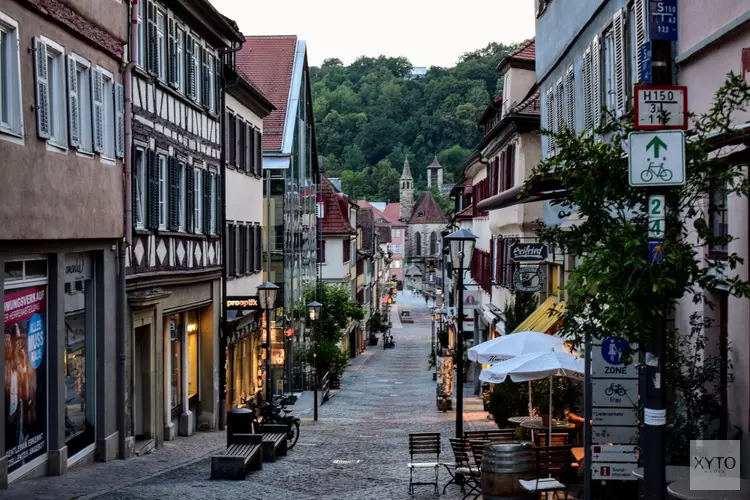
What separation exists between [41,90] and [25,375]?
3672mm

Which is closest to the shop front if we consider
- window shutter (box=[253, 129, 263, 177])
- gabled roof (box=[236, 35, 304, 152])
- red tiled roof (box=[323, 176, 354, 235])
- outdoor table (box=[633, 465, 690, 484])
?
outdoor table (box=[633, 465, 690, 484])

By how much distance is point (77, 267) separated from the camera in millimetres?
17156

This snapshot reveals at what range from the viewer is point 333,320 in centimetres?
5072

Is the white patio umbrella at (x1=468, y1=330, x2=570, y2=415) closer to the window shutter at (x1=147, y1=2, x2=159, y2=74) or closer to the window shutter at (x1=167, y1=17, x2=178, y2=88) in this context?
the window shutter at (x1=147, y1=2, x2=159, y2=74)

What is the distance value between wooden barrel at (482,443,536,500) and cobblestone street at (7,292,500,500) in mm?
1975

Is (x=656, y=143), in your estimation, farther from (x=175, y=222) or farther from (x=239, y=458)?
(x=175, y=222)

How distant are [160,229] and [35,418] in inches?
294

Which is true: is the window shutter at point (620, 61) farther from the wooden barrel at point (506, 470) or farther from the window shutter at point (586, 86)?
Answer: the wooden barrel at point (506, 470)

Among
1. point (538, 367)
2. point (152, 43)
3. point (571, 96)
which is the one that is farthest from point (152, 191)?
point (538, 367)

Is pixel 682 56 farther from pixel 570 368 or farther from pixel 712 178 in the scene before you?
pixel 712 178

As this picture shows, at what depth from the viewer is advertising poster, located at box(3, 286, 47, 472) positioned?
1410 cm

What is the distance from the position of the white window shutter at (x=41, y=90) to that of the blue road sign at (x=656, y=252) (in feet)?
30.3

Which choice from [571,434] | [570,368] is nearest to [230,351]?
[571,434]

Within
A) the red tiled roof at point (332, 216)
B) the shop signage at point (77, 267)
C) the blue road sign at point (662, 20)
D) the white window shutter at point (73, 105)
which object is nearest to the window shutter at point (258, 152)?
the shop signage at point (77, 267)
